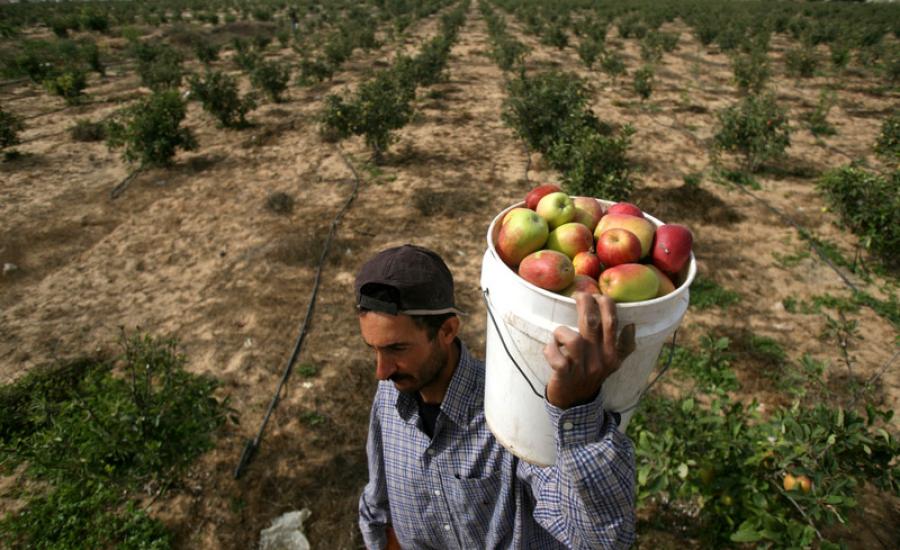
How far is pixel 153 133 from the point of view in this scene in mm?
8969

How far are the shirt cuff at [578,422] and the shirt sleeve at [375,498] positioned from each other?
1.04 meters

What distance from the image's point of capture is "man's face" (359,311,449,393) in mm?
1590

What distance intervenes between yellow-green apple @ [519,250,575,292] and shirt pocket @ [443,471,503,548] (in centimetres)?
81

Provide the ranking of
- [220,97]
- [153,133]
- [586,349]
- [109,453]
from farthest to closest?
1. [220,97]
2. [153,133]
3. [109,453]
4. [586,349]

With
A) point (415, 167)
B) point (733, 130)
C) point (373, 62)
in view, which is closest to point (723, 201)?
point (733, 130)

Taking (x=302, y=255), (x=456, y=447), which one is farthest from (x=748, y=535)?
(x=302, y=255)

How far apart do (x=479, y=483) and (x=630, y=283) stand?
953 mm

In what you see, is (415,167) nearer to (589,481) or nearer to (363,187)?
(363,187)

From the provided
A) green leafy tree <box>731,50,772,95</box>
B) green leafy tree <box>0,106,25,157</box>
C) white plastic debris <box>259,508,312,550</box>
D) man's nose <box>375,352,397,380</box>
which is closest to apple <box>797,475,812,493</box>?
man's nose <box>375,352,397,380</box>

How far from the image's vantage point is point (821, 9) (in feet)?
138

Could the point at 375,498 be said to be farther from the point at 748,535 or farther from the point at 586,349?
the point at 748,535

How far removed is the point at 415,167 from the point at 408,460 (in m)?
7.90

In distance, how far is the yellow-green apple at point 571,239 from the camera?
54.9 inches

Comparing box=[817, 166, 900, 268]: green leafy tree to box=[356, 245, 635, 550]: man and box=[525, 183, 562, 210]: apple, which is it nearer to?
box=[525, 183, 562, 210]: apple
